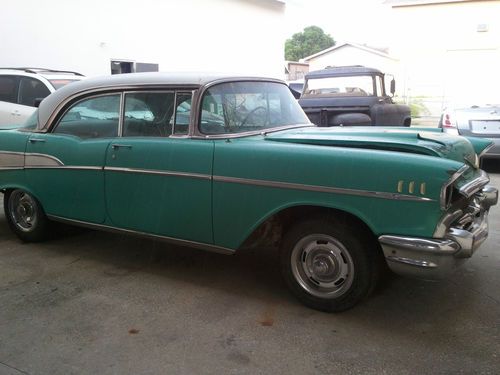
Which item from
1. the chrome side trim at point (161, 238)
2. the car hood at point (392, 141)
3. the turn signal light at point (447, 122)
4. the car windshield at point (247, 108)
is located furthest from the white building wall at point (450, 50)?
the chrome side trim at point (161, 238)

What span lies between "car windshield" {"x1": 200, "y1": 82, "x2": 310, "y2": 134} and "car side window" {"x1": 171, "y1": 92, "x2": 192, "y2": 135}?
0.13 m

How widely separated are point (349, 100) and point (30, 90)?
576cm

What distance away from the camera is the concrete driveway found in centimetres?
297

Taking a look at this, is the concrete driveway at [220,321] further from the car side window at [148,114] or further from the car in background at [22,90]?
the car in background at [22,90]

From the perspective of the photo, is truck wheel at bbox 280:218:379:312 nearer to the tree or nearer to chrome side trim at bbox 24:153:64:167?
chrome side trim at bbox 24:153:64:167

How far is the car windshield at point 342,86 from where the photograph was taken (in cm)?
1055

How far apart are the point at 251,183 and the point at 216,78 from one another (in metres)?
1.02

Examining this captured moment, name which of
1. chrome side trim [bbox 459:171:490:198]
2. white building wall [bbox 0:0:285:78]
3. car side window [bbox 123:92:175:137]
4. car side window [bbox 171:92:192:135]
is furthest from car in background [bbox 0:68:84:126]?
chrome side trim [bbox 459:171:490:198]

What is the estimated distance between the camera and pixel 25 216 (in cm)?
512

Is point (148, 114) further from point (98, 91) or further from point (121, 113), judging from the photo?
point (98, 91)

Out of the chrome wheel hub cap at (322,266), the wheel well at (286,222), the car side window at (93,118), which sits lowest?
the chrome wheel hub cap at (322,266)

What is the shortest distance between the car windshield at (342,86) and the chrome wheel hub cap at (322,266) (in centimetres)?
736

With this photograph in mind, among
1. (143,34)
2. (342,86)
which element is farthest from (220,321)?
(143,34)

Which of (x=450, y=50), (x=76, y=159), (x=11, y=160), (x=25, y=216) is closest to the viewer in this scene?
(x=76, y=159)
